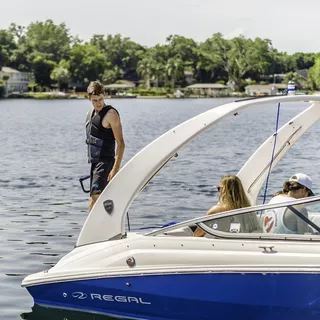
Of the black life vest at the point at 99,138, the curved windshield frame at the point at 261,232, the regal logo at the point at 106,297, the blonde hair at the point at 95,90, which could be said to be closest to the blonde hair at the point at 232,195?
the curved windshield frame at the point at 261,232

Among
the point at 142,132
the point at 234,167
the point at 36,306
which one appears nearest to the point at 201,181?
the point at 234,167

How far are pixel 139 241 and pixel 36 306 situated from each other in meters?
1.33

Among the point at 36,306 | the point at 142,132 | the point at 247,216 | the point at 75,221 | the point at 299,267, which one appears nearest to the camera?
the point at 299,267

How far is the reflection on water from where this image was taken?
7.56m

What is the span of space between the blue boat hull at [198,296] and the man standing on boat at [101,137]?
153 cm

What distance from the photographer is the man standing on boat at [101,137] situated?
28.5 feet

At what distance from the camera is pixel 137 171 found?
7441 millimetres

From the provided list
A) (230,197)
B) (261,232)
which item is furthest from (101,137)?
(261,232)

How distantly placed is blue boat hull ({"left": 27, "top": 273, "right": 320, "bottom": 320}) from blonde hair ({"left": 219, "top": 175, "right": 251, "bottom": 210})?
0.85 metres

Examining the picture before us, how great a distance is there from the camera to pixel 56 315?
779 cm

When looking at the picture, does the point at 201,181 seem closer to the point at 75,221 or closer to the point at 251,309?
the point at 75,221

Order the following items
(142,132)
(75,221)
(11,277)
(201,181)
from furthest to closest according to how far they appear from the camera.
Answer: (142,132)
(201,181)
(75,221)
(11,277)

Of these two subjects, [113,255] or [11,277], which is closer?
[113,255]

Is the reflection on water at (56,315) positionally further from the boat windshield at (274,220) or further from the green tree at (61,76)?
the green tree at (61,76)
